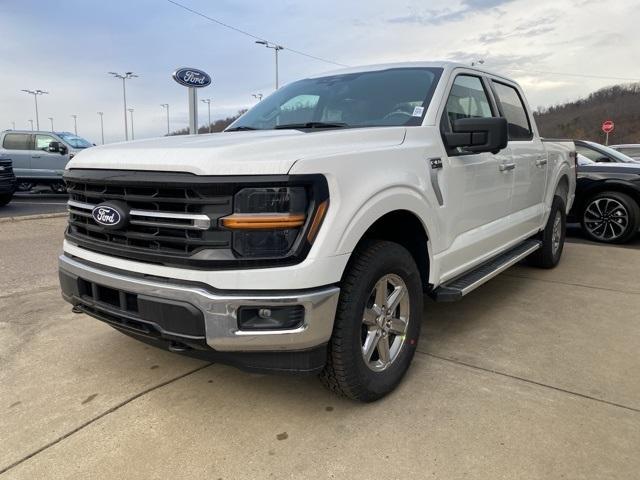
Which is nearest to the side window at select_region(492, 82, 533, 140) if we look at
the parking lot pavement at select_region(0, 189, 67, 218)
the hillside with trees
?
the parking lot pavement at select_region(0, 189, 67, 218)

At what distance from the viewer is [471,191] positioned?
11.6ft

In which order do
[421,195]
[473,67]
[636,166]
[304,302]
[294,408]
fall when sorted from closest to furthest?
[304,302], [294,408], [421,195], [473,67], [636,166]

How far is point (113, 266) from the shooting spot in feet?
8.45

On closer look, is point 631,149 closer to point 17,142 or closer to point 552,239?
point 552,239

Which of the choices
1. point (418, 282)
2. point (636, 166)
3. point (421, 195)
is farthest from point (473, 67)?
point (636, 166)

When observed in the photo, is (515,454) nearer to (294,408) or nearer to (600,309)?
(294,408)

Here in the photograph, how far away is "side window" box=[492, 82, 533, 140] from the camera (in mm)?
4469

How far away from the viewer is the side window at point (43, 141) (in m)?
14.9

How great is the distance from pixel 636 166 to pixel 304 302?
707cm

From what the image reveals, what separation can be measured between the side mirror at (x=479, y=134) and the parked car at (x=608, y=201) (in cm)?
521

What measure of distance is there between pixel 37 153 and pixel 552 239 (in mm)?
14416

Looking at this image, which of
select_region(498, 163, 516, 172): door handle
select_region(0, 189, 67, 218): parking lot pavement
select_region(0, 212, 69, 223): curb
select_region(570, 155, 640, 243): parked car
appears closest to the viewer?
select_region(498, 163, 516, 172): door handle

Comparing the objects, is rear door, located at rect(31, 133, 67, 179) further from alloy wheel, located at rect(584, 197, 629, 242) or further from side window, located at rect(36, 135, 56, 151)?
alloy wheel, located at rect(584, 197, 629, 242)

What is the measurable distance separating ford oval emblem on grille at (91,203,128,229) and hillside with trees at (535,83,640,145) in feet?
236
